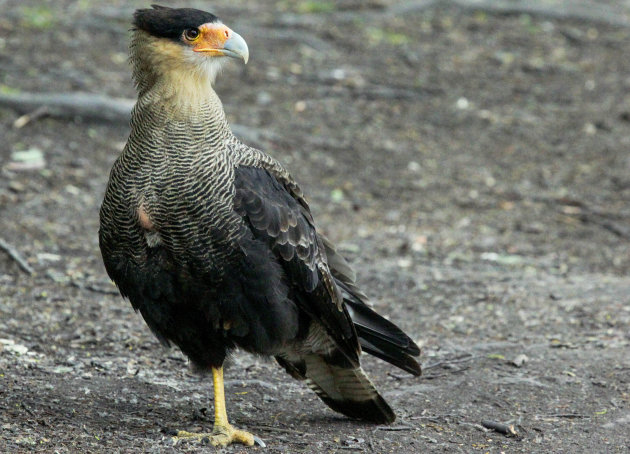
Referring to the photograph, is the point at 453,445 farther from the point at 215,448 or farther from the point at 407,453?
the point at 215,448

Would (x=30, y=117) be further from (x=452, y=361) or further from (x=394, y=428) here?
(x=394, y=428)

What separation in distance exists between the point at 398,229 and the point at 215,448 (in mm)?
4297

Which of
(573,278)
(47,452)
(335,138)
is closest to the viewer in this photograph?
(47,452)

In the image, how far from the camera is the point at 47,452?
12.6 feet

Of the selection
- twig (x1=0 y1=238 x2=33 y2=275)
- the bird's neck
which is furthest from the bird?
twig (x1=0 y1=238 x2=33 y2=275)

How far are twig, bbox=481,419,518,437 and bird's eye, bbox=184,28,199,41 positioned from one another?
7.64 feet

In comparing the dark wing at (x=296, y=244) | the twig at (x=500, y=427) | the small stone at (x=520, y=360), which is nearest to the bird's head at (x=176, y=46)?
the dark wing at (x=296, y=244)

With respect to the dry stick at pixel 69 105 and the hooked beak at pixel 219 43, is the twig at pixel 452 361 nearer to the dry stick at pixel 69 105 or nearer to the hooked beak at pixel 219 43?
the hooked beak at pixel 219 43

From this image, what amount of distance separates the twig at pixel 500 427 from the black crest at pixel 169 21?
7.73 ft

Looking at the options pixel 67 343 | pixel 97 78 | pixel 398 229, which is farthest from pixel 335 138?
pixel 67 343

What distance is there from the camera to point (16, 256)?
6.38 m

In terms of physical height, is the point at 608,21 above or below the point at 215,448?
above

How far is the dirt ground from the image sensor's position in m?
4.66

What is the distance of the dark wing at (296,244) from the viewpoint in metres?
4.17
